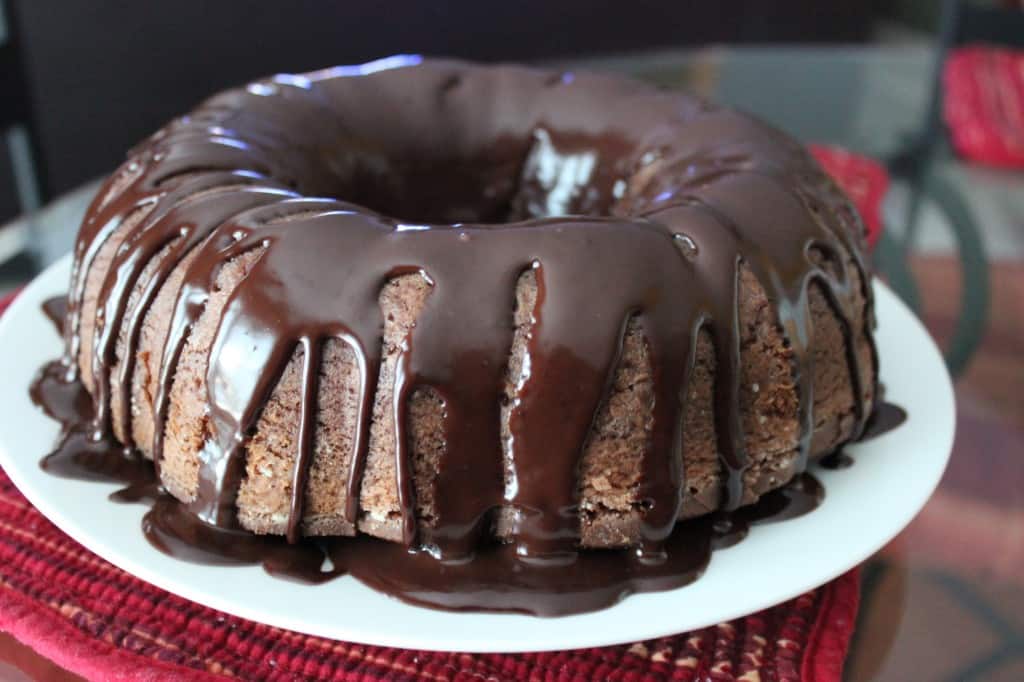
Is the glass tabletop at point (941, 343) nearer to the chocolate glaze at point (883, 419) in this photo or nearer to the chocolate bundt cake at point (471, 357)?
the chocolate glaze at point (883, 419)

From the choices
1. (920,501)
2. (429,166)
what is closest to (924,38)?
(429,166)

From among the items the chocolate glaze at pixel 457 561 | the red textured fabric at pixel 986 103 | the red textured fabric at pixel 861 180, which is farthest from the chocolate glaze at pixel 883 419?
the red textured fabric at pixel 986 103

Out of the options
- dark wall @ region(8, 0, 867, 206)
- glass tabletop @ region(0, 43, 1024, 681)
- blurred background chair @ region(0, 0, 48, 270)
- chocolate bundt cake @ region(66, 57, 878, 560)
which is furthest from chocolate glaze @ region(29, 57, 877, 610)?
dark wall @ region(8, 0, 867, 206)

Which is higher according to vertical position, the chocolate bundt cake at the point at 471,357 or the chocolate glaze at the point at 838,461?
the chocolate bundt cake at the point at 471,357

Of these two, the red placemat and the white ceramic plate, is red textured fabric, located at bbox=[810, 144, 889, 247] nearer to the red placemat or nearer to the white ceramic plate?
the white ceramic plate

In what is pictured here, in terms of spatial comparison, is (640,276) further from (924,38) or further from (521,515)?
(924,38)

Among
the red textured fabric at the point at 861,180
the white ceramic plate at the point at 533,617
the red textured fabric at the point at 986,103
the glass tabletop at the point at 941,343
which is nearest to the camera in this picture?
the white ceramic plate at the point at 533,617
